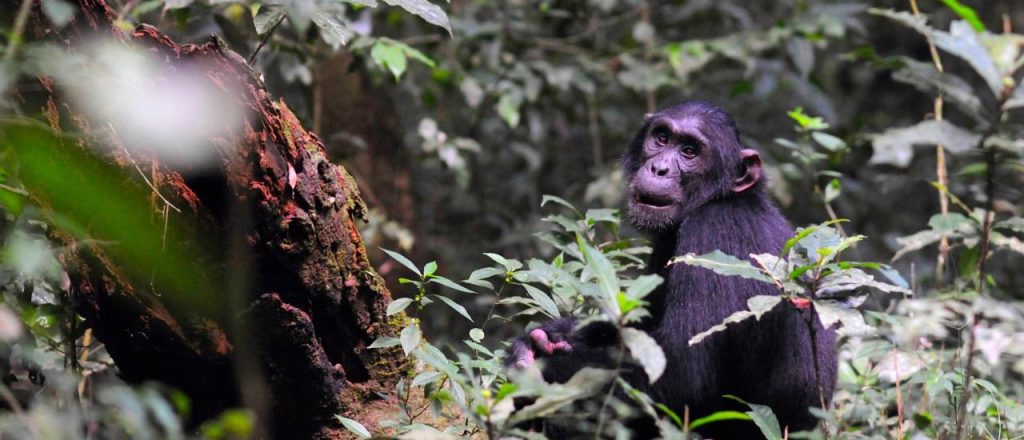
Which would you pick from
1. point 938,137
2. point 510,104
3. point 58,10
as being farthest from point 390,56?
point 938,137

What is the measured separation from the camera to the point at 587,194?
25.3ft

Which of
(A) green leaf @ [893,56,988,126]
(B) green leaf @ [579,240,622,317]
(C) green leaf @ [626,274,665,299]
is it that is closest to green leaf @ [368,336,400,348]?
(B) green leaf @ [579,240,622,317]

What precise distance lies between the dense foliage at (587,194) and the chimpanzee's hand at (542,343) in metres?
0.09

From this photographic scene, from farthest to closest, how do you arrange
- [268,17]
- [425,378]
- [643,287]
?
1. [268,17]
2. [425,378]
3. [643,287]

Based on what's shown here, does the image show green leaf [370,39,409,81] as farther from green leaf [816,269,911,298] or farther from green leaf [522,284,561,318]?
green leaf [816,269,911,298]

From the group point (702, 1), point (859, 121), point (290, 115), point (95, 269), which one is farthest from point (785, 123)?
point (95, 269)

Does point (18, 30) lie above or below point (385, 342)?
above

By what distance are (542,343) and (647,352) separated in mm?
1265

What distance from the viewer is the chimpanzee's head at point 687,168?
453 centimetres

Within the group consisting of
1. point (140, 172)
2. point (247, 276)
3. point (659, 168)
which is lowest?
point (247, 276)

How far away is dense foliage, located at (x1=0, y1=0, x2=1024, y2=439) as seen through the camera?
3.06m

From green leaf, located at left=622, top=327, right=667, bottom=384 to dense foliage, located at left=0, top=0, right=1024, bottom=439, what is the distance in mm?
12

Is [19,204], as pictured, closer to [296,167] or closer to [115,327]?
Answer: [115,327]

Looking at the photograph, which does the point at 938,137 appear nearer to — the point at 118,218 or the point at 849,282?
the point at 849,282
